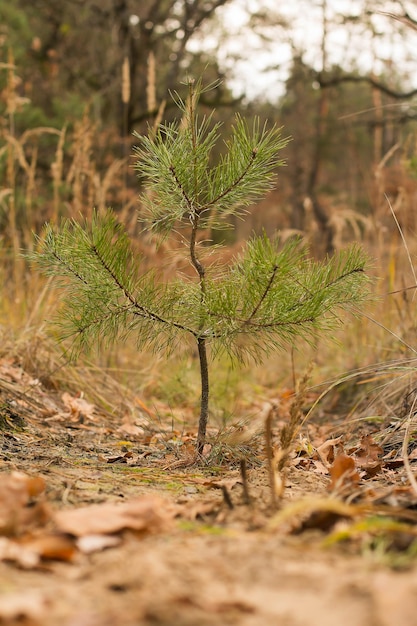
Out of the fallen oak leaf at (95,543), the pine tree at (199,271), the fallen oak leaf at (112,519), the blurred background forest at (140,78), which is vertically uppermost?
the blurred background forest at (140,78)

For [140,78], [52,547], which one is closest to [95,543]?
[52,547]

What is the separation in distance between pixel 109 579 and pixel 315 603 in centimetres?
Answer: 30

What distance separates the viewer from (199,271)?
1916 millimetres

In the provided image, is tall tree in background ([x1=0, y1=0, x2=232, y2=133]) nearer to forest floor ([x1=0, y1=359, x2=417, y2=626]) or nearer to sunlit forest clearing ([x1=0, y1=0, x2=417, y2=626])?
sunlit forest clearing ([x1=0, y1=0, x2=417, y2=626])

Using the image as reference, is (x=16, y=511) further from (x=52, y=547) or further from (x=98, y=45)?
(x=98, y=45)

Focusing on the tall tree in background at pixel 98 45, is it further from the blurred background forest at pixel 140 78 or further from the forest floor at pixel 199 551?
the forest floor at pixel 199 551

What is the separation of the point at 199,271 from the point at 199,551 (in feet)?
3.46

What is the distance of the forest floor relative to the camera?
2.55 feet

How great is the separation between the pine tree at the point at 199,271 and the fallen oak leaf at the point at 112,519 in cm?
74

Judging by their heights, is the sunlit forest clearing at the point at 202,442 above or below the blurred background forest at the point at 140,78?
below

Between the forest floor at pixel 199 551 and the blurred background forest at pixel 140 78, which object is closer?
the forest floor at pixel 199 551

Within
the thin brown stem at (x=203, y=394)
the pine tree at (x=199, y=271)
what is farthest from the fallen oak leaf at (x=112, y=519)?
the thin brown stem at (x=203, y=394)

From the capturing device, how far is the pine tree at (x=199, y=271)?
1.77m

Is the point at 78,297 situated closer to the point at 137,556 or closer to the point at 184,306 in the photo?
the point at 184,306
